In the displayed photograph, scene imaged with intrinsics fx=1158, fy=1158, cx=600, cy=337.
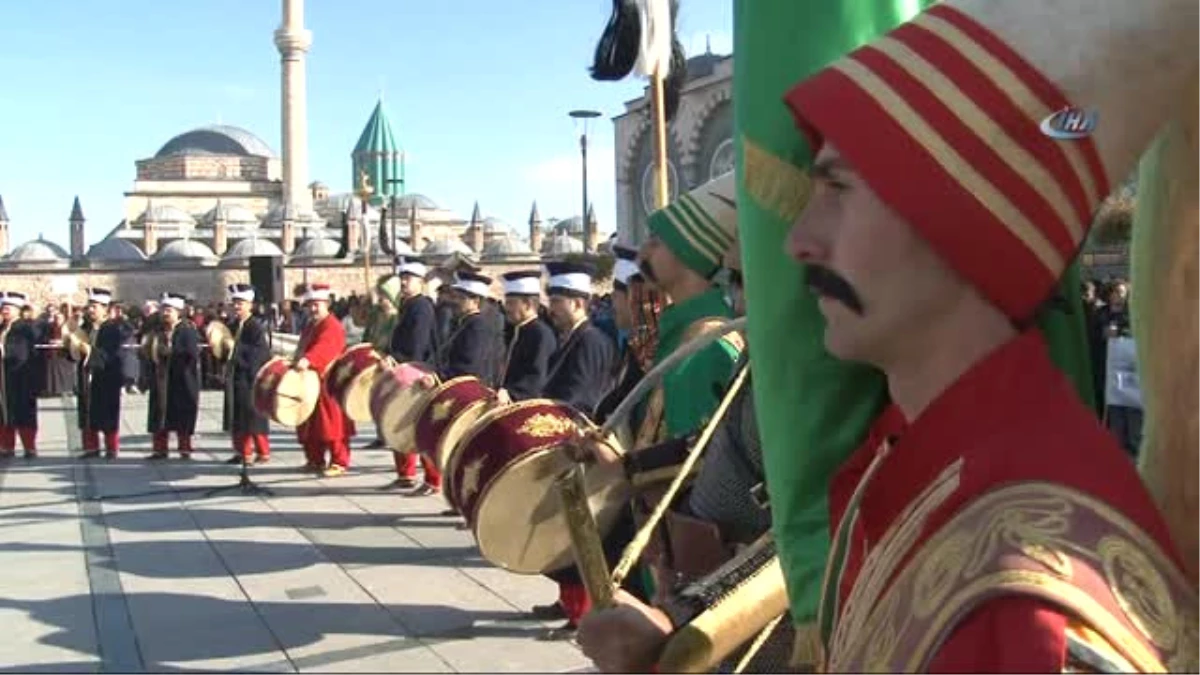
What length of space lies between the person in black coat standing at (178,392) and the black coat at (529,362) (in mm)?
7125

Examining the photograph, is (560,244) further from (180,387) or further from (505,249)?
(180,387)

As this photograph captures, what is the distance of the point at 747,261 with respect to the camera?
1.70 m

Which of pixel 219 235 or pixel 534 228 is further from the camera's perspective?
pixel 534 228

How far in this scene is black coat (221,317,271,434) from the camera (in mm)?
12219

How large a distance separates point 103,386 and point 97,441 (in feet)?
2.87

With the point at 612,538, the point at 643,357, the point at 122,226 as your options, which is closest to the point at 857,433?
the point at 612,538

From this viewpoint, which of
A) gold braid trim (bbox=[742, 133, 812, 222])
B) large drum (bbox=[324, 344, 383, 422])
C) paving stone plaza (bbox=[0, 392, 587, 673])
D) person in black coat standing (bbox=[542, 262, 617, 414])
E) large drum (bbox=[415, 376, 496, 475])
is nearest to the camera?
gold braid trim (bbox=[742, 133, 812, 222])

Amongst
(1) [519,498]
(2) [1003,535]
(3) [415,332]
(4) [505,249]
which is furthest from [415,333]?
(4) [505,249]

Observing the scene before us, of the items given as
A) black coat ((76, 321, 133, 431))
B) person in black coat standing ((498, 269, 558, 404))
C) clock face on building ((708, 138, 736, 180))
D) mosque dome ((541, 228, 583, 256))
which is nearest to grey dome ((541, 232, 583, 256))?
mosque dome ((541, 228, 583, 256))

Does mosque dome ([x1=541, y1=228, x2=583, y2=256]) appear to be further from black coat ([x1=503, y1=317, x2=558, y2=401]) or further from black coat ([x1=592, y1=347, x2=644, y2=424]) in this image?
black coat ([x1=592, y1=347, x2=644, y2=424])

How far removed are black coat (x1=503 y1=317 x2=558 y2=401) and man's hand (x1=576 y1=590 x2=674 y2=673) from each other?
616 centimetres

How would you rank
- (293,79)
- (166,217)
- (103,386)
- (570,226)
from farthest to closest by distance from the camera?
(570,226) < (166,217) < (293,79) < (103,386)

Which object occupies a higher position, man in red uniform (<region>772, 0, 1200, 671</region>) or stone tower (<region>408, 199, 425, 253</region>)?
stone tower (<region>408, 199, 425, 253</region>)

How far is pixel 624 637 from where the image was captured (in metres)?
1.46
